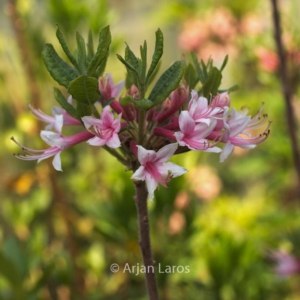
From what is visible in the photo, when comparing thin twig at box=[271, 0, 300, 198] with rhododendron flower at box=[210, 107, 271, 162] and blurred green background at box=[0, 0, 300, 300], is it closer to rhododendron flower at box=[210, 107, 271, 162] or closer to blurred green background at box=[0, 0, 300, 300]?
blurred green background at box=[0, 0, 300, 300]

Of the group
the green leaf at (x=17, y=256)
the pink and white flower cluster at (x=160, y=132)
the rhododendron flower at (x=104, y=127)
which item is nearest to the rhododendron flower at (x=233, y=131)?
the pink and white flower cluster at (x=160, y=132)

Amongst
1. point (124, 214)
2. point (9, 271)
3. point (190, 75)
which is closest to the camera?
point (190, 75)

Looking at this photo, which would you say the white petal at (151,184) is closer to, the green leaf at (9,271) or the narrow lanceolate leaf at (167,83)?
the narrow lanceolate leaf at (167,83)

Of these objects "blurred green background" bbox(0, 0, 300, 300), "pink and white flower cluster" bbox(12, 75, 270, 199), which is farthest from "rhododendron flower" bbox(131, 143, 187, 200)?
"blurred green background" bbox(0, 0, 300, 300)

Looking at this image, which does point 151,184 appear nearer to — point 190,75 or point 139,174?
point 139,174

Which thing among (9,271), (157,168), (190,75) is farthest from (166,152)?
(9,271)

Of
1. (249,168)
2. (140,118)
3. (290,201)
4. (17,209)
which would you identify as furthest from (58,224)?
(140,118)
